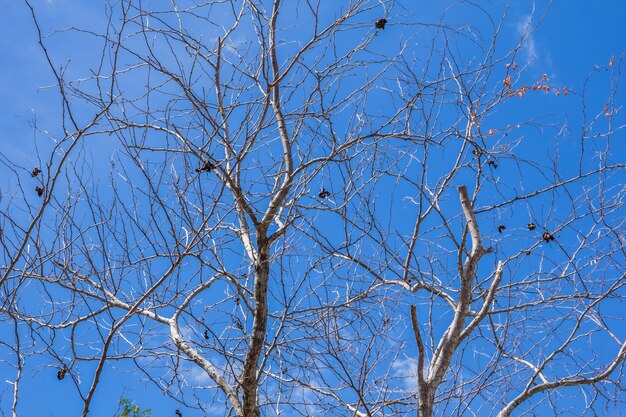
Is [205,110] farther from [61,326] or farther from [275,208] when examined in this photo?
[61,326]

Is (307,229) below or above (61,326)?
above

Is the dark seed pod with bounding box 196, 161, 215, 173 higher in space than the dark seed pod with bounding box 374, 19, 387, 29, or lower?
lower

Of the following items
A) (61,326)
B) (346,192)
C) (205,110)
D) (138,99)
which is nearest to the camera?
(205,110)

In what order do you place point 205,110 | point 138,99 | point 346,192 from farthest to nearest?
point 346,192, point 138,99, point 205,110

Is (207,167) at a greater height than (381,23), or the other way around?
(381,23)

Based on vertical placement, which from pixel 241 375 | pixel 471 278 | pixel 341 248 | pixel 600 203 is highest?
pixel 600 203

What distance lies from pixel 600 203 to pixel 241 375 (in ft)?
8.15

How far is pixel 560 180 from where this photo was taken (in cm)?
413

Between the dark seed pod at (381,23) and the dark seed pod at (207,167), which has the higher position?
the dark seed pod at (381,23)

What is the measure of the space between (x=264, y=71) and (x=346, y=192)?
905 millimetres

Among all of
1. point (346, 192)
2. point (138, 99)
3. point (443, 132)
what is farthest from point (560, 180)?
point (138, 99)

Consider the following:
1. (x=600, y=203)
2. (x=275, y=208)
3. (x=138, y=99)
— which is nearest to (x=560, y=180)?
(x=600, y=203)

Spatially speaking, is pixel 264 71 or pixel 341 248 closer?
pixel 264 71

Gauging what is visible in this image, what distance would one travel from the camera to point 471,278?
144 inches
